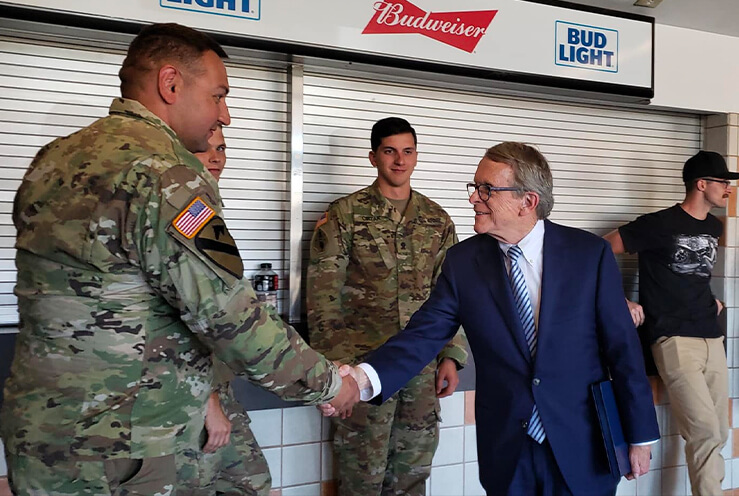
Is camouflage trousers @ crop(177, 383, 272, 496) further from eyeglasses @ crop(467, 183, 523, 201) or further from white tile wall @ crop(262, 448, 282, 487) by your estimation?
eyeglasses @ crop(467, 183, 523, 201)

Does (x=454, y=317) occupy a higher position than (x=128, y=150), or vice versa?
(x=128, y=150)

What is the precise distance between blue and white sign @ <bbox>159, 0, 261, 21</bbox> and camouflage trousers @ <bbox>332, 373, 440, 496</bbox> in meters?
1.98

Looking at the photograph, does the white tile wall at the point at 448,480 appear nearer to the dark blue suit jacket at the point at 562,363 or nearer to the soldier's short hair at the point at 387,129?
the dark blue suit jacket at the point at 562,363

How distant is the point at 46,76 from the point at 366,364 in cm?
213

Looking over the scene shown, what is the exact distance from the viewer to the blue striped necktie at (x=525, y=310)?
216 centimetres

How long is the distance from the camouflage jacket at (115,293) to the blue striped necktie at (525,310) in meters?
0.97

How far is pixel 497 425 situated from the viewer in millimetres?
2250

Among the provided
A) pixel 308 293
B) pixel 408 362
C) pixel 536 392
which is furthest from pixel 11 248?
pixel 536 392

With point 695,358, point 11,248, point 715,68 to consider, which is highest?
point 715,68

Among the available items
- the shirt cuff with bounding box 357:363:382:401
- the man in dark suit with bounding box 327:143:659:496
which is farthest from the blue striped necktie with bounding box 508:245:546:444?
the shirt cuff with bounding box 357:363:382:401

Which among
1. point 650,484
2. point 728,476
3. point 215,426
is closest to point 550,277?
point 215,426

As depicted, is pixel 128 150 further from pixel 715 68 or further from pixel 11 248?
pixel 715 68

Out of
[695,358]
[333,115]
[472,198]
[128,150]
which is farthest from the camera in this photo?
[695,358]

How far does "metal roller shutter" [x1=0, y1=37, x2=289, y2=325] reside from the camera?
122 inches
